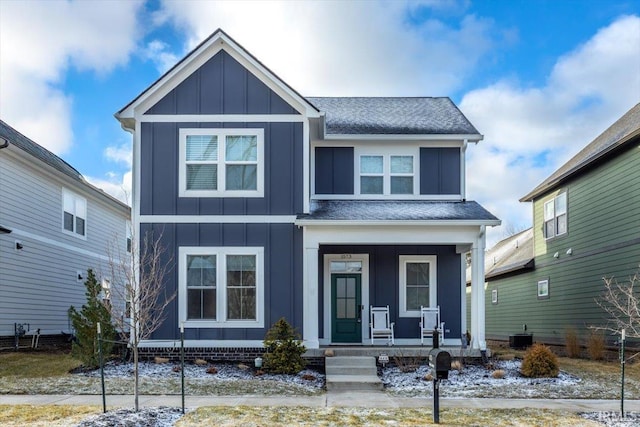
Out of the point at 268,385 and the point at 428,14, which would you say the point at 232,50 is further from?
the point at 268,385

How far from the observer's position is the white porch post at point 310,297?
46.4ft

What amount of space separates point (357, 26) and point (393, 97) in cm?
425

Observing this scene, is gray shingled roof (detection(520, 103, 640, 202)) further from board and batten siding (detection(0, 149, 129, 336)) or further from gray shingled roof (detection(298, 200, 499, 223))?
board and batten siding (detection(0, 149, 129, 336))

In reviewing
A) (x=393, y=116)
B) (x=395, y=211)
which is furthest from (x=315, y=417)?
(x=393, y=116)

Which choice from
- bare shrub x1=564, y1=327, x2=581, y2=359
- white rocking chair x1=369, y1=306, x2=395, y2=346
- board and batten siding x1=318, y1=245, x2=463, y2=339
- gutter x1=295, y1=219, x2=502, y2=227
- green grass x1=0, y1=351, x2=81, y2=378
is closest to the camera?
green grass x1=0, y1=351, x2=81, y2=378

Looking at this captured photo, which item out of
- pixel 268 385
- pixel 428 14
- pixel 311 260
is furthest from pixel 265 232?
pixel 428 14

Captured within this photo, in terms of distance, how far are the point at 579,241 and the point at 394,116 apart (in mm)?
6519

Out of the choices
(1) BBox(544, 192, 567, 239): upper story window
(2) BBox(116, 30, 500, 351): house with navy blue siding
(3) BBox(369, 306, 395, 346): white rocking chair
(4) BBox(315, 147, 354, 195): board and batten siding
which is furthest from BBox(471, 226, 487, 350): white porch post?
(1) BBox(544, 192, 567, 239): upper story window

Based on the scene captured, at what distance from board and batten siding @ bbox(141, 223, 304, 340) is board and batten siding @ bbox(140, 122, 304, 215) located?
1.17 ft

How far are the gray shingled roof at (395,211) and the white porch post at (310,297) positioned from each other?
886mm

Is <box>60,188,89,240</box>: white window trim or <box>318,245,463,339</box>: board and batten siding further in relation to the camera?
<box>60,188,89,240</box>: white window trim

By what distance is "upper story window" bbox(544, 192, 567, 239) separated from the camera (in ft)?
64.9

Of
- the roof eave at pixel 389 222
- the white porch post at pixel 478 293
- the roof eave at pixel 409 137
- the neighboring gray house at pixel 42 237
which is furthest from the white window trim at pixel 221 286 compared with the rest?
the white porch post at pixel 478 293

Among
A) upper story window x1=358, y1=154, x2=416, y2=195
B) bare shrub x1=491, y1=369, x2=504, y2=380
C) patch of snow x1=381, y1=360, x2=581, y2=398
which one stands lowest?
patch of snow x1=381, y1=360, x2=581, y2=398
